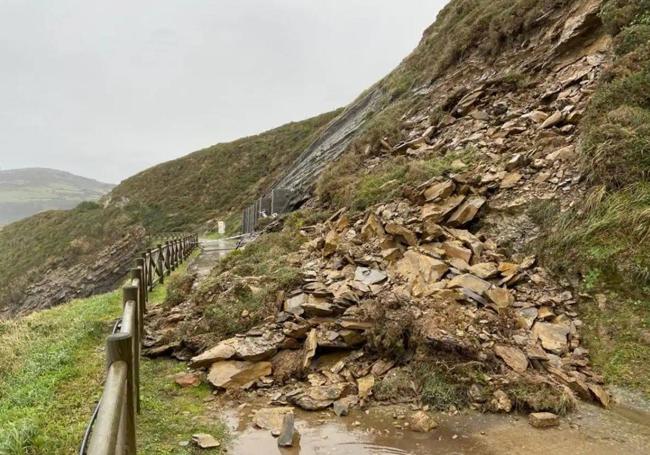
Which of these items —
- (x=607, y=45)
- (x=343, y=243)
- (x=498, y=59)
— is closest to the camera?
(x=343, y=243)

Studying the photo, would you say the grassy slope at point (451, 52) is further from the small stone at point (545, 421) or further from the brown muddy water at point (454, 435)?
the small stone at point (545, 421)

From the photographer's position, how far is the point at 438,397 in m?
5.52

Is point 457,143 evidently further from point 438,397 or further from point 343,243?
point 438,397

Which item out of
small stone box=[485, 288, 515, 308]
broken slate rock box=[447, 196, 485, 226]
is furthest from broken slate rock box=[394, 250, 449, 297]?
broken slate rock box=[447, 196, 485, 226]

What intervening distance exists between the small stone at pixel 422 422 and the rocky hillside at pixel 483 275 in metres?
0.33

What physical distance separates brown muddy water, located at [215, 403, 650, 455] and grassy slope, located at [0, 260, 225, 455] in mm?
662

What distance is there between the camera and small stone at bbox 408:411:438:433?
504cm

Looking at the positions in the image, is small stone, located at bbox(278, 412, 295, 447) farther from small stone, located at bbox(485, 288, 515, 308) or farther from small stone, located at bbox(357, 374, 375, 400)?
small stone, located at bbox(485, 288, 515, 308)

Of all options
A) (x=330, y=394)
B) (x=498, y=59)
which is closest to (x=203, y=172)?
(x=498, y=59)

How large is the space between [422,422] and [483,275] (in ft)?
9.91

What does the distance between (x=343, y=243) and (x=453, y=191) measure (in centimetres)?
250

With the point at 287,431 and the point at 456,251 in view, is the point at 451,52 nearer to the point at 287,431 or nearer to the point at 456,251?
the point at 456,251

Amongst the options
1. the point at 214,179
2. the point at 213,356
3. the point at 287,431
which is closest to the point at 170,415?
the point at 213,356

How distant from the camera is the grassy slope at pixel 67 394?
157 inches
